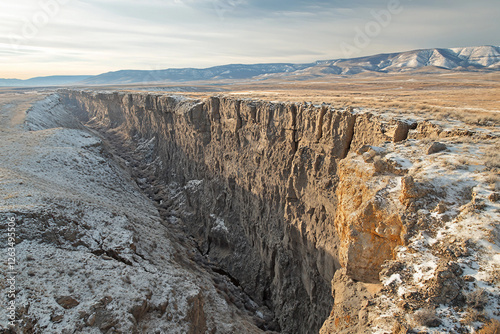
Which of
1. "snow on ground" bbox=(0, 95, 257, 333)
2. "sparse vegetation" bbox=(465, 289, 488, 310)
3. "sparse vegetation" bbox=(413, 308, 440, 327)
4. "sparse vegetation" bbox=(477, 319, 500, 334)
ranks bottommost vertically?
"snow on ground" bbox=(0, 95, 257, 333)

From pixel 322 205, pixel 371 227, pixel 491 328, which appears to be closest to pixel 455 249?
pixel 491 328

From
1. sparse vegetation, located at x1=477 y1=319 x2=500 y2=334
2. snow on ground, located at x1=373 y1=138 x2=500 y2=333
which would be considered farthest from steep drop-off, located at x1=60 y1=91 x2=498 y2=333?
sparse vegetation, located at x1=477 y1=319 x2=500 y2=334

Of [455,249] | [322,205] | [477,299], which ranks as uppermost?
[455,249]

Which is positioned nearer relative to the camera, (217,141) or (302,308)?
(302,308)

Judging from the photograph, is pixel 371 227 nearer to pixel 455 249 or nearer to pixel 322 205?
pixel 455 249

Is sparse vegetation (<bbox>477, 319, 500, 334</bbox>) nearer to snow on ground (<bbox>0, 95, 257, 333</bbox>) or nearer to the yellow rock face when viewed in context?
the yellow rock face

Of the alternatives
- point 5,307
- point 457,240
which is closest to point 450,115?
point 457,240

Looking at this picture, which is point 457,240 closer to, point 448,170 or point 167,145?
point 448,170
